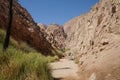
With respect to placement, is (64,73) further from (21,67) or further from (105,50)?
(21,67)

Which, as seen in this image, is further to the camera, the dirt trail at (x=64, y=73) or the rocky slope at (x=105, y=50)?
the dirt trail at (x=64, y=73)

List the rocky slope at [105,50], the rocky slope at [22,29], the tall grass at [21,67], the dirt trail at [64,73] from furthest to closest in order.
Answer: the rocky slope at [22,29], the dirt trail at [64,73], the rocky slope at [105,50], the tall grass at [21,67]

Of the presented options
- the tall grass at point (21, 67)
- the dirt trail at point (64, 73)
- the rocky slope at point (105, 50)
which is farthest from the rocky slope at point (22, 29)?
the tall grass at point (21, 67)

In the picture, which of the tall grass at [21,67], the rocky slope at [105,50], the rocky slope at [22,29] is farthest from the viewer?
the rocky slope at [22,29]

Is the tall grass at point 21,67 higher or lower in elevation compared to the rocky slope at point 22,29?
lower

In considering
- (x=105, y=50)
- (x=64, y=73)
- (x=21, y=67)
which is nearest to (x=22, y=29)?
(x=64, y=73)

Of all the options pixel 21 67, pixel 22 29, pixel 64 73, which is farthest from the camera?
pixel 22 29

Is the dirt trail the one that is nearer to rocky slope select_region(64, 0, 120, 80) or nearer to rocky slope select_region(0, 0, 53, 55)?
rocky slope select_region(64, 0, 120, 80)

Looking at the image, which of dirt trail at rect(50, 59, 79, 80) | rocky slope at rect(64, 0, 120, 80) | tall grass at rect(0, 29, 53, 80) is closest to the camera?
tall grass at rect(0, 29, 53, 80)

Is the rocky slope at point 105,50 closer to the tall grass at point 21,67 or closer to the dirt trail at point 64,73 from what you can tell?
the dirt trail at point 64,73

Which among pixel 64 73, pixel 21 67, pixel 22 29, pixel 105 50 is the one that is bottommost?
pixel 21 67

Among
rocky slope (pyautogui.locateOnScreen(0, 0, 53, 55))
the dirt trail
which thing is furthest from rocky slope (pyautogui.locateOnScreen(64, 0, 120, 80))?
rocky slope (pyautogui.locateOnScreen(0, 0, 53, 55))

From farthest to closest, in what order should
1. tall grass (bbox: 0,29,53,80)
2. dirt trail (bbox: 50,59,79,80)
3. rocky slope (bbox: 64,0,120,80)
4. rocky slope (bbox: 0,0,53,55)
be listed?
rocky slope (bbox: 0,0,53,55) → dirt trail (bbox: 50,59,79,80) → rocky slope (bbox: 64,0,120,80) → tall grass (bbox: 0,29,53,80)

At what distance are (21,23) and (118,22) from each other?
743 inches
